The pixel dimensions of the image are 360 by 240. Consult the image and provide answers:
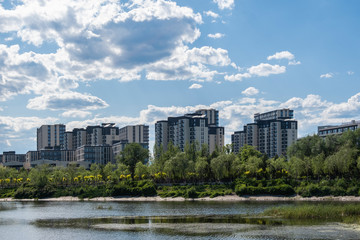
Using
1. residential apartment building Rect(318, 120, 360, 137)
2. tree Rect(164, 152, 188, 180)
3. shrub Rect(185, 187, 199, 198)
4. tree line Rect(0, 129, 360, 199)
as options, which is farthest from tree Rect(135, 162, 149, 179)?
residential apartment building Rect(318, 120, 360, 137)

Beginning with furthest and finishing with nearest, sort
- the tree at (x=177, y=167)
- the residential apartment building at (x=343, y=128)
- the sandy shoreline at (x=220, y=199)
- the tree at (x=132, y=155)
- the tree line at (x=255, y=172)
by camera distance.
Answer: the residential apartment building at (x=343, y=128) < the tree at (x=132, y=155) < the tree at (x=177, y=167) < the tree line at (x=255, y=172) < the sandy shoreline at (x=220, y=199)

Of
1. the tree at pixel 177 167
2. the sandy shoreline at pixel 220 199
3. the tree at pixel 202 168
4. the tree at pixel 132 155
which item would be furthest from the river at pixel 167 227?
the tree at pixel 132 155

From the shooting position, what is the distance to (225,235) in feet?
145

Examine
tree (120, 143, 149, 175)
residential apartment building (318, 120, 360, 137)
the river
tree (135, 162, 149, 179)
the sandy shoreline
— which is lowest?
→ the sandy shoreline

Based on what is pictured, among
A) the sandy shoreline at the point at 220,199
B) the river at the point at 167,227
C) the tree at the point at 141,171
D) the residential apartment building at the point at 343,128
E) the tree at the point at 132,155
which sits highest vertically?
the residential apartment building at the point at 343,128

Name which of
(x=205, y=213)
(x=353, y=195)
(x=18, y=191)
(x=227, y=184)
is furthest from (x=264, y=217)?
(x=18, y=191)

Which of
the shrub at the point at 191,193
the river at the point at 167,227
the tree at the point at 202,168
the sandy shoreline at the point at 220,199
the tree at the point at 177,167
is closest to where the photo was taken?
the river at the point at 167,227

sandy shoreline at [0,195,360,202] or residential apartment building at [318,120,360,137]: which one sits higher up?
residential apartment building at [318,120,360,137]

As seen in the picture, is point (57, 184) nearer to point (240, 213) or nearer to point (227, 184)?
point (227, 184)

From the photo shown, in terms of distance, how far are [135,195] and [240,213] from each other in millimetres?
44368

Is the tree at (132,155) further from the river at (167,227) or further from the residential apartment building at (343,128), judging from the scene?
the river at (167,227)

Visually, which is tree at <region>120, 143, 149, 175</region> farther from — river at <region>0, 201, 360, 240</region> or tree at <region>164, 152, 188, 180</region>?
river at <region>0, 201, 360, 240</region>

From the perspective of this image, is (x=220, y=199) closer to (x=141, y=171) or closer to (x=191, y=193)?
(x=191, y=193)

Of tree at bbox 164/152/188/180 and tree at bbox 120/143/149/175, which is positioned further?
tree at bbox 120/143/149/175
